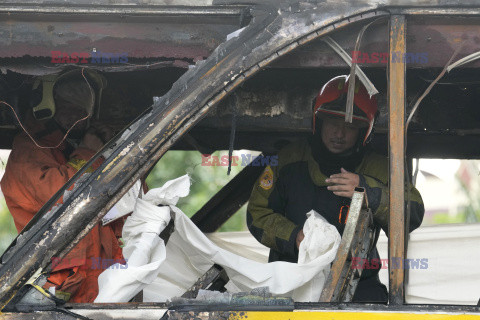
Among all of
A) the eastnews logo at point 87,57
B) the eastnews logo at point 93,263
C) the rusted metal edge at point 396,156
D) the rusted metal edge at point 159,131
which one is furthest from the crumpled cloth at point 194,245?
the eastnews logo at point 87,57

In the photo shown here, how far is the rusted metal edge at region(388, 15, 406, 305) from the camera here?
9.79 ft

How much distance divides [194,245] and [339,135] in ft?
3.21

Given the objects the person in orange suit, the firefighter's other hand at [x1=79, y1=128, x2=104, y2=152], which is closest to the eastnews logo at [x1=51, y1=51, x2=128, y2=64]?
the person in orange suit

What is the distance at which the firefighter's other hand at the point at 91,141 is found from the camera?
431cm

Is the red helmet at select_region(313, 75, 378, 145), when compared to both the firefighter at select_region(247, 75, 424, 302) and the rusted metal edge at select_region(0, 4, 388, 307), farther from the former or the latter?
the rusted metal edge at select_region(0, 4, 388, 307)

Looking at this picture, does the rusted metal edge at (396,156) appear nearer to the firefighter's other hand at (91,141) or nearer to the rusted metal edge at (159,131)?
the rusted metal edge at (159,131)

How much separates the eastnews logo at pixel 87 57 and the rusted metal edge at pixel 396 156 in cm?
105

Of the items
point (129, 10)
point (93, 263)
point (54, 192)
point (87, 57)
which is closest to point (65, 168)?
point (54, 192)

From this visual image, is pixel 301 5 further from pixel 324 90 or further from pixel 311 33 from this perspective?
pixel 324 90

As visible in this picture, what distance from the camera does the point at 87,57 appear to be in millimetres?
3293

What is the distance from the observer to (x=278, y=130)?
14.9ft

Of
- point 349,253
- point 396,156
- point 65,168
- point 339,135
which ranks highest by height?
point 339,135

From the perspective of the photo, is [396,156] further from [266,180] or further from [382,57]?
[266,180]

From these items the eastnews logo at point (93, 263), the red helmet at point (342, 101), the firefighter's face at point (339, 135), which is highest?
the red helmet at point (342, 101)
